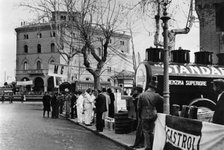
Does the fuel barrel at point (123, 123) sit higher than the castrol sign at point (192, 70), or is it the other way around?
the castrol sign at point (192, 70)

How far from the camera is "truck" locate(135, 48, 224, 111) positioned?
43.1 feet

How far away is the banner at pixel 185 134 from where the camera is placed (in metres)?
6.20

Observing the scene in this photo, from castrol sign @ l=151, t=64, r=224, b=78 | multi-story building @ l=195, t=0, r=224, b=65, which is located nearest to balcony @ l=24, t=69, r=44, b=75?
multi-story building @ l=195, t=0, r=224, b=65

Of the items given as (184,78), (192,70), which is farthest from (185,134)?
(192,70)

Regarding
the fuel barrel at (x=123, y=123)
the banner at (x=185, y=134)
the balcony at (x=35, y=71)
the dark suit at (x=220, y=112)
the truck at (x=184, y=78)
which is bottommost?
the fuel barrel at (x=123, y=123)

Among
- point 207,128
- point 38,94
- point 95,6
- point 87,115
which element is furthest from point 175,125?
point 38,94

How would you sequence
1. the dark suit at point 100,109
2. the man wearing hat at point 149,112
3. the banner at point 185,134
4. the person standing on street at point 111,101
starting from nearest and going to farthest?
the banner at point 185,134
the man wearing hat at point 149,112
the dark suit at point 100,109
the person standing on street at point 111,101

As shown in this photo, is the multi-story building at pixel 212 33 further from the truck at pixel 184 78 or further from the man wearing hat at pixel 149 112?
the man wearing hat at pixel 149 112

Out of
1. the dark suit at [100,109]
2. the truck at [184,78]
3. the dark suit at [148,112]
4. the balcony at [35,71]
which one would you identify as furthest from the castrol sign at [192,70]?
the balcony at [35,71]

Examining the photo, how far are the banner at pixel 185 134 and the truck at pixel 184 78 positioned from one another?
4108mm

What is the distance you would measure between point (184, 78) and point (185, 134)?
615 cm

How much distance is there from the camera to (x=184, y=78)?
13.2 metres

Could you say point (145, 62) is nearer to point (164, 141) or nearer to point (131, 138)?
point (131, 138)

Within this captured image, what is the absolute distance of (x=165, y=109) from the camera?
387 inches
